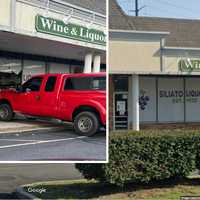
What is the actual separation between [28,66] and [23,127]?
0.99 meters

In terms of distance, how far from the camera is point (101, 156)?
7125mm

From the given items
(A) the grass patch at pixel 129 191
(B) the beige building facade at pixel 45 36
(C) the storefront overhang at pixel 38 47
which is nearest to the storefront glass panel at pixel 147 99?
(A) the grass patch at pixel 129 191

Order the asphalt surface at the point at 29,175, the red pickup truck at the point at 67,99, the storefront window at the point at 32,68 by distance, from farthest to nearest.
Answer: the asphalt surface at the point at 29,175 < the red pickup truck at the point at 67,99 < the storefront window at the point at 32,68

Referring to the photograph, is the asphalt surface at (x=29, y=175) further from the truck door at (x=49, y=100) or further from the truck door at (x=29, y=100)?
the truck door at (x=49, y=100)

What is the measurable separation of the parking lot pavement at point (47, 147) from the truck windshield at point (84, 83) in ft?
2.20

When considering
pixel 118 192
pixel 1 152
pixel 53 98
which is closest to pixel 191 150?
pixel 118 192

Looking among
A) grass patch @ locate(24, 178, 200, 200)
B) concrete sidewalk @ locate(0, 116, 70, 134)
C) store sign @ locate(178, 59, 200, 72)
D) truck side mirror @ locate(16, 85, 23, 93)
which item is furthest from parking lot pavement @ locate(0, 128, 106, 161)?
store sign @ locate(178, 59, 200, 72)

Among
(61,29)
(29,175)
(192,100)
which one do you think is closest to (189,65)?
(192,100)

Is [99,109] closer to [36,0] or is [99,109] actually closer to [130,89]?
[36,0]

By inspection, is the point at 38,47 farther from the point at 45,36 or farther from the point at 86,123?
the point at 86,123

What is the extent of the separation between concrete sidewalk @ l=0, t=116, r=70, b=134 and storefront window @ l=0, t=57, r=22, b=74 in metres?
0.88

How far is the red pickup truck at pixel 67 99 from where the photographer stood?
6906mm

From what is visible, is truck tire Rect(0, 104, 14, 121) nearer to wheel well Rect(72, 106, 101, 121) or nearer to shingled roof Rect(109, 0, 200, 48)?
wheel well Rect(72, 106, 101, 121)

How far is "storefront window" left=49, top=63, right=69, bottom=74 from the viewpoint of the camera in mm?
6836
